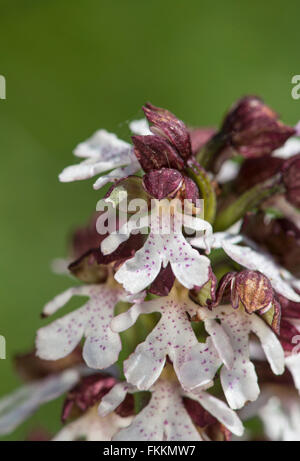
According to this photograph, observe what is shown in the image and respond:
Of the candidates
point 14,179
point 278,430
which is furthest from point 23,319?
point 278,430

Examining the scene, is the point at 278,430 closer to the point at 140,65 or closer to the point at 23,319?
the point at 23,319

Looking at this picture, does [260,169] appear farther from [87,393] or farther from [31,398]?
[31,398]

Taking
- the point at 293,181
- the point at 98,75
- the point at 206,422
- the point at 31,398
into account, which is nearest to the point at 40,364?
the point at 31,398

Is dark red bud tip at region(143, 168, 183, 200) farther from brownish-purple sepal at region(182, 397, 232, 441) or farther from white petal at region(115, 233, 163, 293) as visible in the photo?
brownish-purple sepal at region(182, 397, 232, 441)

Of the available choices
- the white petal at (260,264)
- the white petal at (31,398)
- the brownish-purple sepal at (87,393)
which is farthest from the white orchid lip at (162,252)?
the white petal at (31,398)

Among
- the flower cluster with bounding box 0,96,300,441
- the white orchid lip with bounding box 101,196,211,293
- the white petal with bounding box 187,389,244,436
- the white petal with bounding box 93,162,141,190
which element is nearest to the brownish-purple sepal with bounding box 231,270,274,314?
the flower cluster with bounding box 0,96,300,441

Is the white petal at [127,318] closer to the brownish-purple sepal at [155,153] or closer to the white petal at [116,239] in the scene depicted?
the white petal at [116,239]

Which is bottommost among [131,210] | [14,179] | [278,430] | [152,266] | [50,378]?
[278,430]
